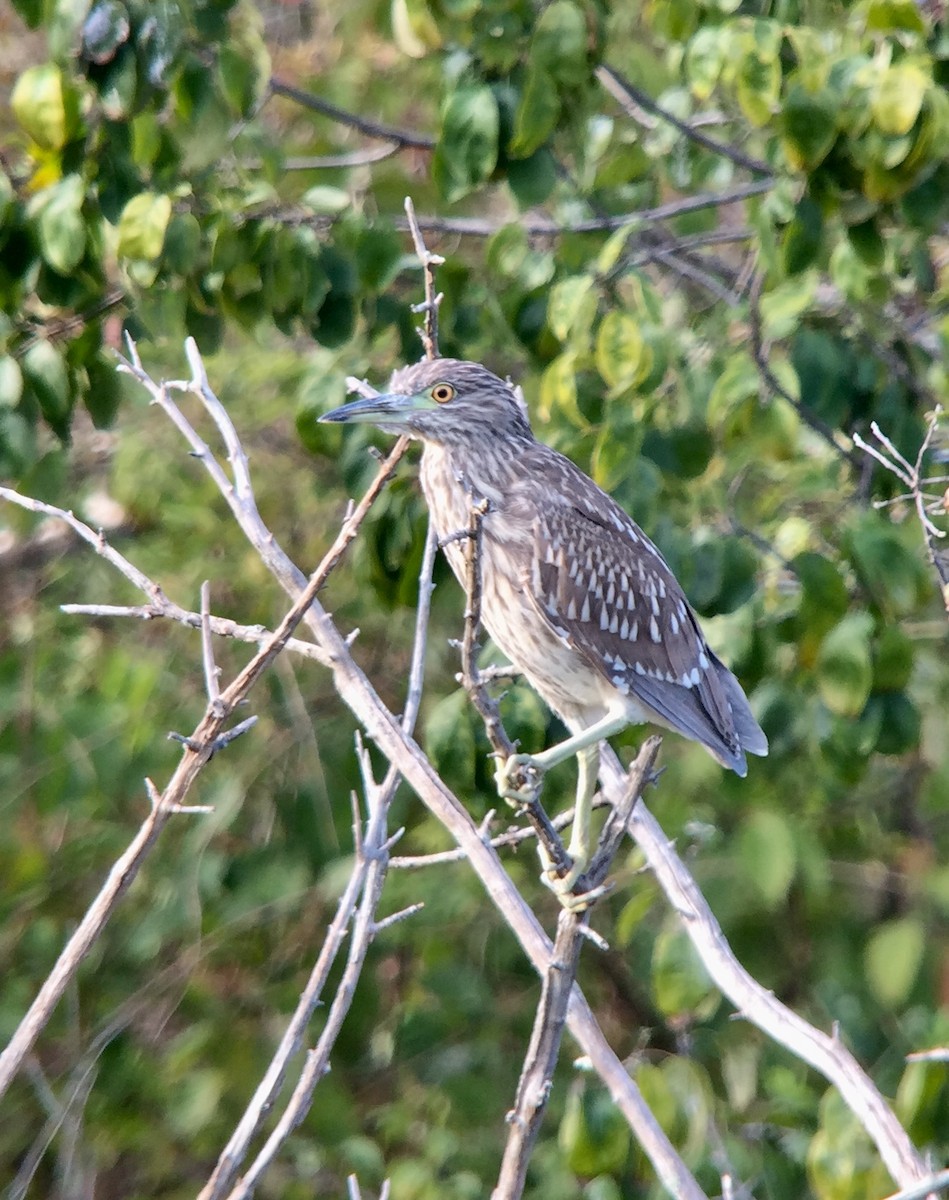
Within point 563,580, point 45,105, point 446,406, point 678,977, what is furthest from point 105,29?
point 678,977

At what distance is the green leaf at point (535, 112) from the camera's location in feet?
11.6

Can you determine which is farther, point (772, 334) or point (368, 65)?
point (368, 65)

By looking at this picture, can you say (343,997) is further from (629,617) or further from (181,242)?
(181,242)

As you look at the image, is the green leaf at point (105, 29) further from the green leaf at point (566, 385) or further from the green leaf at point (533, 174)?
the green leaf at point (566, 385)

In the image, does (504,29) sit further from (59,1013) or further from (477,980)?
(59,1013)

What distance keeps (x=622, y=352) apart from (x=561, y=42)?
65cm

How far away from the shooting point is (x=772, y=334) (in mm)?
3660

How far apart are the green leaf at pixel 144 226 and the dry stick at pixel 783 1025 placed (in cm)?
153

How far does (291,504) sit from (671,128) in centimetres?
195

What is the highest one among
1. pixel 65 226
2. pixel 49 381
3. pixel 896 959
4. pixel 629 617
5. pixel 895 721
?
pixel 65 226

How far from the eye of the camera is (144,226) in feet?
11.7

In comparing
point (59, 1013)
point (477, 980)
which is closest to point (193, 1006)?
point (59, 1013)

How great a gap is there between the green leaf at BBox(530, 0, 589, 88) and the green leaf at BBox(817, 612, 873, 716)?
1280mm

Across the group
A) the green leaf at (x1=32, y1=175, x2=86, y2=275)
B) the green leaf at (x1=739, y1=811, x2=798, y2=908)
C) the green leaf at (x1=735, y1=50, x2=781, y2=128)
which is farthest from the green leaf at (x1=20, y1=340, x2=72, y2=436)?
the green leaf at (x1=739, y1=811, x2=798, y2=908)
